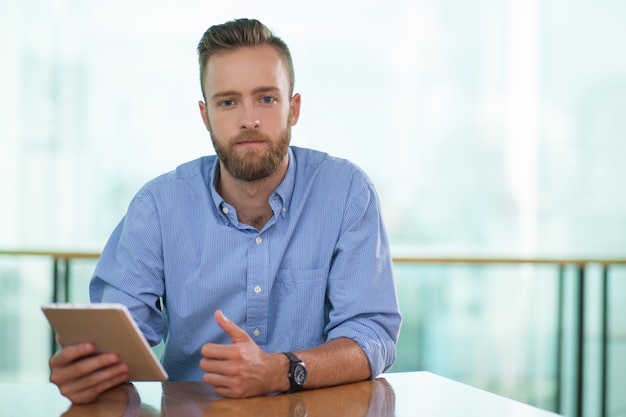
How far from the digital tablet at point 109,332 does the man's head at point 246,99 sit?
54 centimetres

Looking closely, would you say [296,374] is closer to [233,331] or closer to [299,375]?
[299,375]

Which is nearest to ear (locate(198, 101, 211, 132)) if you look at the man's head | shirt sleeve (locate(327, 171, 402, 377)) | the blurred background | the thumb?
the man's head

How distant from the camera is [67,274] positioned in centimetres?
345

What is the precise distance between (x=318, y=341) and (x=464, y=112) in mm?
3721

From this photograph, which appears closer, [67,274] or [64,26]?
[67,274]

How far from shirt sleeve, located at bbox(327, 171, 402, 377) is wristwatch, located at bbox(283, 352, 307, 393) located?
197 mm

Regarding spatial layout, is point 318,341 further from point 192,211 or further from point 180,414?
point 180,414

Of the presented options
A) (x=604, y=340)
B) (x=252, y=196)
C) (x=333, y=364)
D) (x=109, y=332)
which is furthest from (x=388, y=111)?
(x=109, y=332)

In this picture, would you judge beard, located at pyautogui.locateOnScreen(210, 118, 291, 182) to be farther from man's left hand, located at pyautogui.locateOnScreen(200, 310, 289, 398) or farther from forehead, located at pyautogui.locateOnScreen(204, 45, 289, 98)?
man's left hand, located at pyautogui.locateOnScreen(200, 310, 289, 398)

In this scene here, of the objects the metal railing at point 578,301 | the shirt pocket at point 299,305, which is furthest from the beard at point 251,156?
the metal railing at point 578,301

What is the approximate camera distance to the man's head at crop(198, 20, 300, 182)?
1829mm

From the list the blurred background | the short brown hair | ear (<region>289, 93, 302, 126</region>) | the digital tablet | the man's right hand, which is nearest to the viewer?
the digital tablet

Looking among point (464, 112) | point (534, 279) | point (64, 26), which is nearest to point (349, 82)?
point (464, 112)

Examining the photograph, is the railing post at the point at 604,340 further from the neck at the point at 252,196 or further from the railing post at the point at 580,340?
the neck at the point at 252,196
